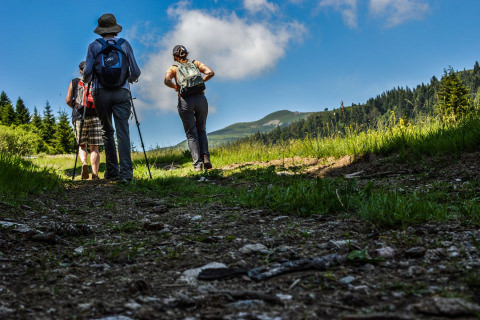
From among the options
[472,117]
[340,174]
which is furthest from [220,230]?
[472,117]

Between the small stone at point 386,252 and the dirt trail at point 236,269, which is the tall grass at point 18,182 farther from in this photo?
the small stone at point 386,252

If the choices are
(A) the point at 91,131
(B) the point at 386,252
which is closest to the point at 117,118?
(A) the point at 91,131

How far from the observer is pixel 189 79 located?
9.04m

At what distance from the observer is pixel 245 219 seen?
142 inches

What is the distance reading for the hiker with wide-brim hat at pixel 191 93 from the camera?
29.9 feet

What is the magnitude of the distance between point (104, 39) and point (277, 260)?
19.1ft

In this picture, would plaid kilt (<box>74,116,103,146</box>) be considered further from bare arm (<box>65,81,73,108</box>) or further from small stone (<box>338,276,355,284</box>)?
small stone (<box>338,276,355,284</box>)

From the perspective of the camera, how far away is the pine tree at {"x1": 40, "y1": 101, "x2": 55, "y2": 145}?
71.9 meters

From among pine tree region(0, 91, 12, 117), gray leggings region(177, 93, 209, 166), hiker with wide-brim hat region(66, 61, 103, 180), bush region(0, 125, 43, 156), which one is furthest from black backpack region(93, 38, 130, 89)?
pine tree region(0, 91, 12, 117)

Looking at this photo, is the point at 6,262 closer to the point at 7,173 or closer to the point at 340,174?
the point at 7,173

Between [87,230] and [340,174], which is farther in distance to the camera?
[340,174]

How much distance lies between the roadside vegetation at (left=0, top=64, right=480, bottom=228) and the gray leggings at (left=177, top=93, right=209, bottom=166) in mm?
1028

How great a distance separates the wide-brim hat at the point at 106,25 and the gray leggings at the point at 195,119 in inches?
112

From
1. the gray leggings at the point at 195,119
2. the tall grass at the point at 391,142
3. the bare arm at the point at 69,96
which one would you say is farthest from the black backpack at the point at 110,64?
the tall grass at the point at 391,142
